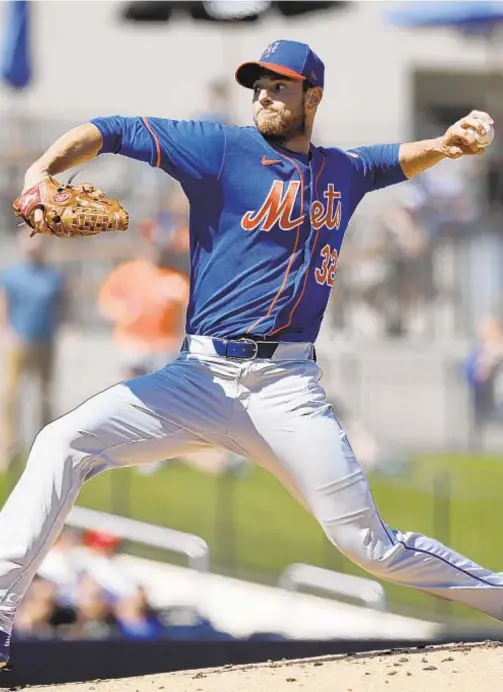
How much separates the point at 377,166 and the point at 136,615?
3.39m

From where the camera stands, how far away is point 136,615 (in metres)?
7.69

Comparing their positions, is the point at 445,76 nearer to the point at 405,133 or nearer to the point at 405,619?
the point at 405,133

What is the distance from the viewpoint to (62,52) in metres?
17.3

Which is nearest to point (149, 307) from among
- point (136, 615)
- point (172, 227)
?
point (172, 227)

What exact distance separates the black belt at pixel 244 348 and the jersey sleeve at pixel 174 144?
521 mm

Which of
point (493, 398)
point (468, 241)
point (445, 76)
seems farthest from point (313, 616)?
point (445, 76)

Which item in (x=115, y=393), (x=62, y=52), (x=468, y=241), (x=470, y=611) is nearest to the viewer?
(x=115, y=393)

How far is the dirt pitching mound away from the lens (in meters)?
4.86

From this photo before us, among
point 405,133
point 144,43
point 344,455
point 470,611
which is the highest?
point 144,43

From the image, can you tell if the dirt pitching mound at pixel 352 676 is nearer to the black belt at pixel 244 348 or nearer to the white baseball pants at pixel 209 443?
the white baseball pants at pixel 209 443

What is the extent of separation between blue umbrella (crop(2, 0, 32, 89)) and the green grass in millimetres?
4540

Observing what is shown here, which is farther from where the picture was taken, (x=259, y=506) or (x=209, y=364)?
(x=259, y=506)

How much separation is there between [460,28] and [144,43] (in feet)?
13.3

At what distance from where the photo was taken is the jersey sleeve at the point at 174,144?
4562 millimetres
